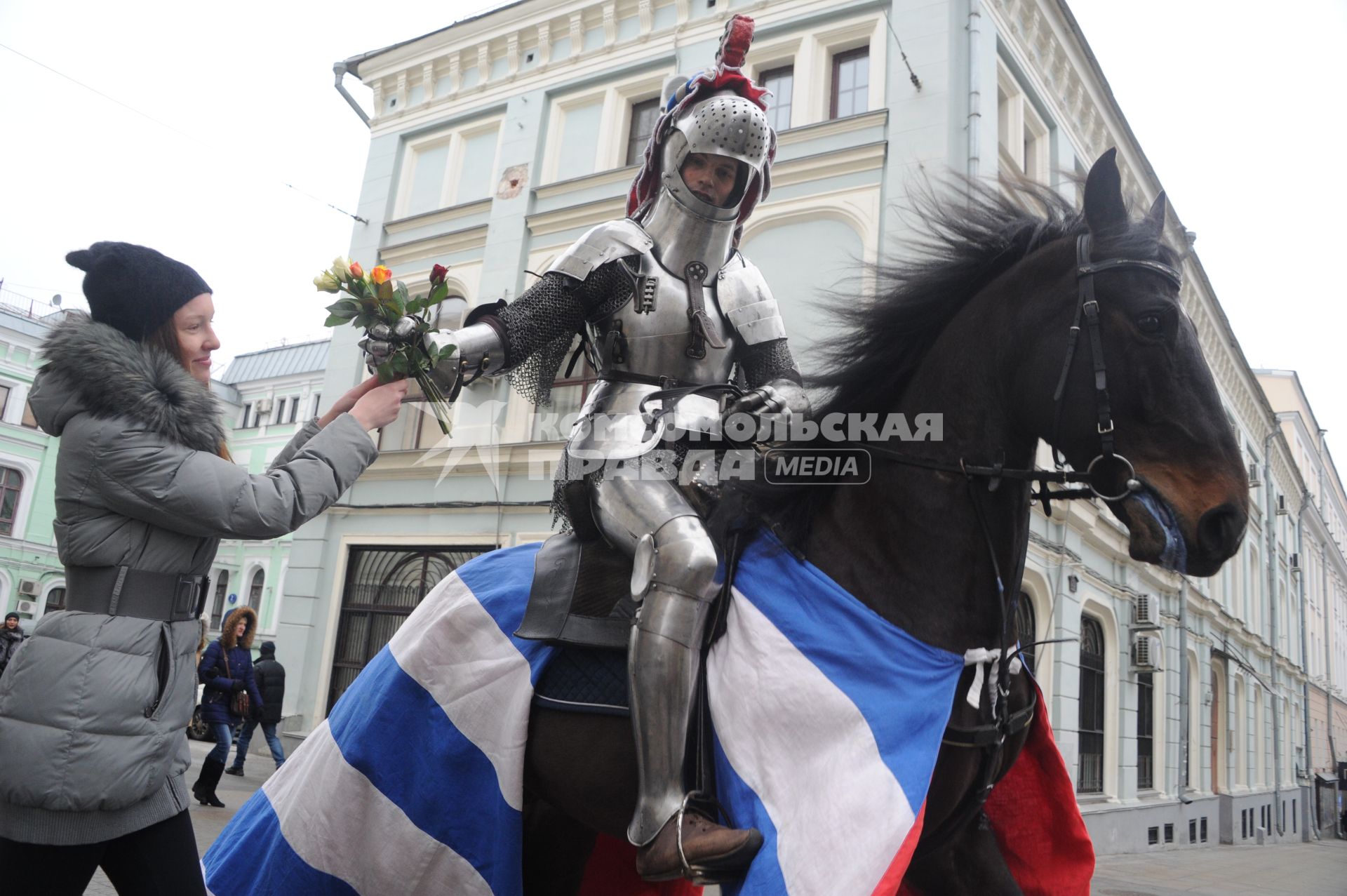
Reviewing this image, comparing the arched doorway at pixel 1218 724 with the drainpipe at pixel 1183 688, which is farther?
the arched doorway at pixel 1218 724

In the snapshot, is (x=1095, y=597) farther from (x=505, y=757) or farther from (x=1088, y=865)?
(x=505, y=757)

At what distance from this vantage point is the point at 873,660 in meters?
2.00


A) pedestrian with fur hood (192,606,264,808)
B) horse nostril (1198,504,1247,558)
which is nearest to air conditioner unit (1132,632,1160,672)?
pedestrian with fur hood (192,606,264,808)

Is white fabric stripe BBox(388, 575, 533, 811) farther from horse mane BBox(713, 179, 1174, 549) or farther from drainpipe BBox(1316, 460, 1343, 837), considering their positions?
drainpipe BBox(1316, 460, 1343, 837)

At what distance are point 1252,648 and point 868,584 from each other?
23.6 meters

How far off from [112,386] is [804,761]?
158 cm

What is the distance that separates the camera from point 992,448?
2.14 meters

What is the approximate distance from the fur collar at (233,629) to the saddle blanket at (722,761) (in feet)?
19.0

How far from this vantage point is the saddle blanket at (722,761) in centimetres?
186

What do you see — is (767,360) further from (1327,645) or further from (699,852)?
(1327,645)

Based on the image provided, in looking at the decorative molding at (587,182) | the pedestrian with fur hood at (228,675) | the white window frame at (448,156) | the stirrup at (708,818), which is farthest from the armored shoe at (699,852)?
the white window frame at (448,156)

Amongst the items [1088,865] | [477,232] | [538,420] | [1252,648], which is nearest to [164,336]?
[1088,865]

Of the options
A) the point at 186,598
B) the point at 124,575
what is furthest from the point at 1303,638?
the point at 124,575

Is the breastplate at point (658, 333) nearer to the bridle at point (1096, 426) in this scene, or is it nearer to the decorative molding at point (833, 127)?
the bridle at point (1096, 426)
